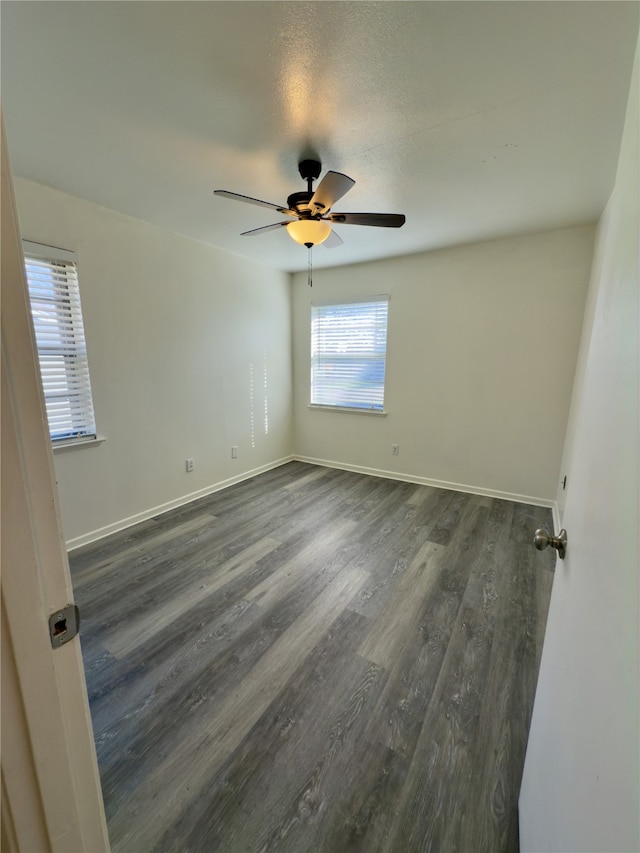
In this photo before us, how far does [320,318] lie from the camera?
430 cm

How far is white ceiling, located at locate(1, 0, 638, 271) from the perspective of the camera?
113 centimetres

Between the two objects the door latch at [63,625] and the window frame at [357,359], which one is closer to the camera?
the door latch at [63,625]

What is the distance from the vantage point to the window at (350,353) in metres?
3.95

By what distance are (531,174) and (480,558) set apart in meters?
2.55

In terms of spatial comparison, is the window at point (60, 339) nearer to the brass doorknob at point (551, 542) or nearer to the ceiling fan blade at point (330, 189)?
the ceiling fan blade at point (330, 189)

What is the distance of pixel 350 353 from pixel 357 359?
0.41ft

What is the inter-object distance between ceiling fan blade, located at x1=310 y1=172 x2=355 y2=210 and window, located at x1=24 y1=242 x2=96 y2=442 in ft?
6.10

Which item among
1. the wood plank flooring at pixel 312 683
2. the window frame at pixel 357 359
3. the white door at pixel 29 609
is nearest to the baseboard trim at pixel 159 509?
the wood plank flooring at pixel 312 683

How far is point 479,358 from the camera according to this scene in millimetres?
3410

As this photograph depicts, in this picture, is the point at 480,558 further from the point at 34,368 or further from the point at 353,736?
the point at 34,368

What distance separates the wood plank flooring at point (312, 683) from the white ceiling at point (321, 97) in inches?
99.7

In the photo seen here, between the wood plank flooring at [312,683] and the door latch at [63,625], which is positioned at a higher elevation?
the door latch at [63,625]

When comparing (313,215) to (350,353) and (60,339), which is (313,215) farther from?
(350,353)

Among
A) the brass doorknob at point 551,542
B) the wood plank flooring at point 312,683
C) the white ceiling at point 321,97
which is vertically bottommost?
the wood plank flooring at point 312,683
